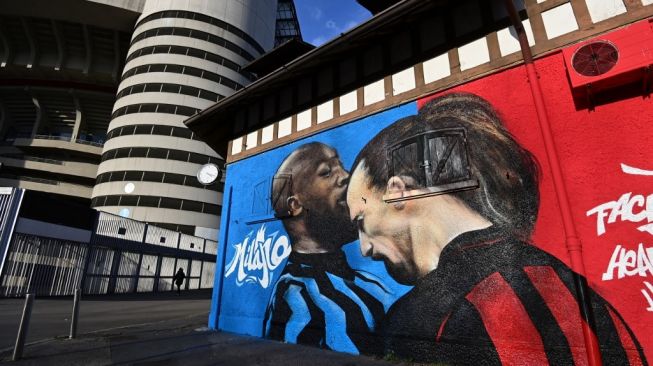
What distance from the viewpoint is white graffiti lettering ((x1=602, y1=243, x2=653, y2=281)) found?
12.3 ft

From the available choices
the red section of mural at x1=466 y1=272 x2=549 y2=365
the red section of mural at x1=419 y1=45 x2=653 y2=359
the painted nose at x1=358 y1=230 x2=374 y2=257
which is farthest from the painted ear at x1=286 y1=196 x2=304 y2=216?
the red section of mural at x1=419 y1=45 x2=653 y2=359

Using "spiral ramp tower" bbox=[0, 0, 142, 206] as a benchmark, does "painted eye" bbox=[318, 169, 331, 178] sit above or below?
below

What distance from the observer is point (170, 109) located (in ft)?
121

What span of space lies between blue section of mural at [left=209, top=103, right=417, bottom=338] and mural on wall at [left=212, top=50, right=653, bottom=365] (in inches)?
1.7

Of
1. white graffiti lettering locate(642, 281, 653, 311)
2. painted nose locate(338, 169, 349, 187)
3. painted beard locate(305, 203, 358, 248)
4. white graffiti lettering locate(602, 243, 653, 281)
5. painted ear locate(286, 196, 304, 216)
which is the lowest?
white graffiti lettering locate(642, 281, 653, 311)

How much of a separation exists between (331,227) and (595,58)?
4.87 m

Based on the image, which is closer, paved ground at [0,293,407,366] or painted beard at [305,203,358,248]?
paved ground at [0,293,407,366]

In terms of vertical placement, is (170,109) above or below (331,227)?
above

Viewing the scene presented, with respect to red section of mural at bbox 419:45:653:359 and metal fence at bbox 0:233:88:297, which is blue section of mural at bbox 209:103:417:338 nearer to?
red section of mural at bbox 419:45:653:359

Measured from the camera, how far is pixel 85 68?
42.8 m

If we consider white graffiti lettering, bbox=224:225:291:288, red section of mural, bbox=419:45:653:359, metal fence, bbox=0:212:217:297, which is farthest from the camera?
metal fence, bbox=0:212:217:297

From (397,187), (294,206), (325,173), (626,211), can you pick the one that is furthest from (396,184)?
(626,211)

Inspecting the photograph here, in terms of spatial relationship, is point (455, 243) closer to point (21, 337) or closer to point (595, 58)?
point (595, 58)

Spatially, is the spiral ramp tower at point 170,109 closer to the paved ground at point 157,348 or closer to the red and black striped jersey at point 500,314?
the paved ground at point 157,348
